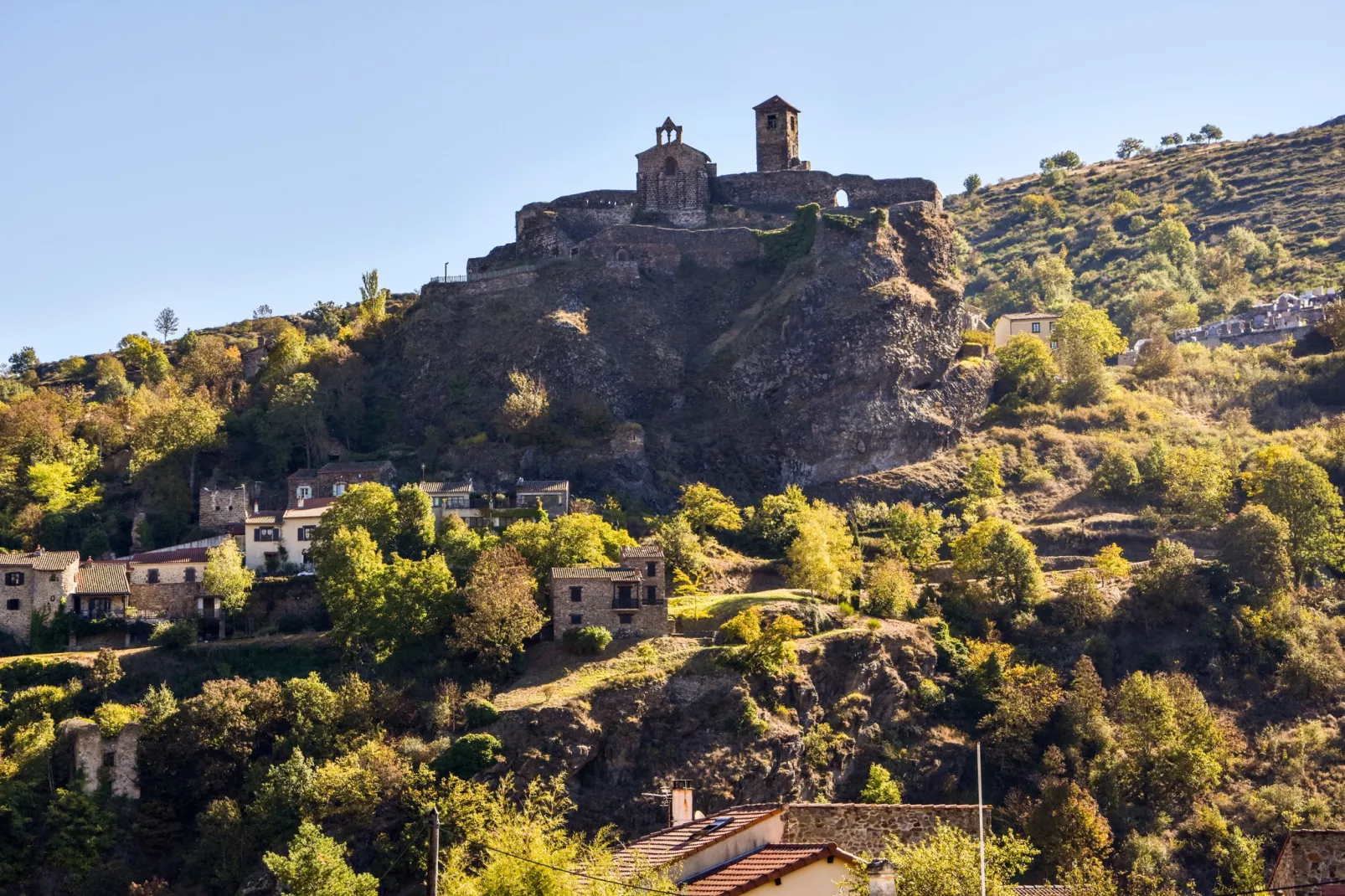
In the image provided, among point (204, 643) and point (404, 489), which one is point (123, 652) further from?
point (404, 489)

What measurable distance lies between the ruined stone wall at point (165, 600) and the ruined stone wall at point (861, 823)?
50197 millimetres

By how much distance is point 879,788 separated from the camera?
244ft

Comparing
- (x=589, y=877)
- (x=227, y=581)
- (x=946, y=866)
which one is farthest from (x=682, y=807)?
(x=227, y=581)

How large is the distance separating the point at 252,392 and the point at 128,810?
38.2 meters

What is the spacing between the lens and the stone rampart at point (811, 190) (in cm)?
11294

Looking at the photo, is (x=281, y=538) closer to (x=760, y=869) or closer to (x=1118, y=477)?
(x=1118, y=477)

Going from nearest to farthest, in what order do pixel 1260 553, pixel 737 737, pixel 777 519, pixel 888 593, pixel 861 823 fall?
pixel 861 823 → pixel 737 737 → pixel 888 593 → pixel 1260 553 → pixel 777 519

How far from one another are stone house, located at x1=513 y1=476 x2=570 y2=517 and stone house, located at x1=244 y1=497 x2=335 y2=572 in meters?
9.35

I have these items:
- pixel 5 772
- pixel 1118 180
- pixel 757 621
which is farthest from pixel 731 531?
pixel 1118 180

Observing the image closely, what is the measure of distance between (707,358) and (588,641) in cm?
3143

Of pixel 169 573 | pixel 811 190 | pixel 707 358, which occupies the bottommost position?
pixel 169 573

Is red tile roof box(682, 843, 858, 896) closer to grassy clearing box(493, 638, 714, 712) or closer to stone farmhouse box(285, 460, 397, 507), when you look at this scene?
grassy clearing box(493, 638, 714, 712)

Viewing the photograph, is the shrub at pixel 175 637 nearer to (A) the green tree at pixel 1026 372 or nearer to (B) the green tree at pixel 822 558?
(B) the green tree at pixel 822 558

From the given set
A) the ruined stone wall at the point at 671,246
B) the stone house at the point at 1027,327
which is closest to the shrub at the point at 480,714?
the ruined stone wall at the point at 671,246
